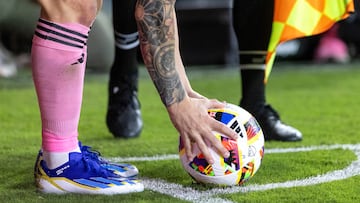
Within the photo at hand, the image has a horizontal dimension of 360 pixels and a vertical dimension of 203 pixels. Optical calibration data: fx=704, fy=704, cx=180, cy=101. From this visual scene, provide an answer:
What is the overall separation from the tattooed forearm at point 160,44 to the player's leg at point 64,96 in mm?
208

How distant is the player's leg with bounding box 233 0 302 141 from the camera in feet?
9.79

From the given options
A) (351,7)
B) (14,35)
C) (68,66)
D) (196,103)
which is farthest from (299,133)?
(14,35)

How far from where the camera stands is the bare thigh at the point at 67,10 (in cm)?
207

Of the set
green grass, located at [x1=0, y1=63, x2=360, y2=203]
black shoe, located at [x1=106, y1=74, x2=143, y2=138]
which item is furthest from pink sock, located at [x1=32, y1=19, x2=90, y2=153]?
black shoe, located at [x1=106, y1=74, x2=143, y2=138]

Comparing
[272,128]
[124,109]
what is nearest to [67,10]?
[124,109]

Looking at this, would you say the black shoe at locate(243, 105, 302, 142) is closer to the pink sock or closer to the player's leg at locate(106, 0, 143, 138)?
the player's leg at locate(106, 0, 143, 138)

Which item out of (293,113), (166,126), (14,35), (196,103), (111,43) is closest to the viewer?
(196,103)

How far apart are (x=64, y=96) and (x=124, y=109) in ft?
3.42

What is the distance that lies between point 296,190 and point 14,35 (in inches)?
203

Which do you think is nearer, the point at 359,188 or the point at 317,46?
the point at 359,188

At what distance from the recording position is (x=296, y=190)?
216cm

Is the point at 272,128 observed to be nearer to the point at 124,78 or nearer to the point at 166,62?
the point at 124,78

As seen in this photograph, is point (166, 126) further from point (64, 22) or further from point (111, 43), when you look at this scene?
point (111, 43)

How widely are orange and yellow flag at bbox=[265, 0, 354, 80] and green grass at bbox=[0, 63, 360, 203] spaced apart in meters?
0.46
